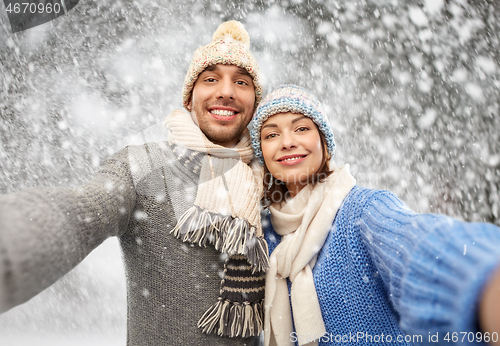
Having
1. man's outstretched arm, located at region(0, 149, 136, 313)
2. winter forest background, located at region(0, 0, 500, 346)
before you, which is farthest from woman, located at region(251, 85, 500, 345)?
winter forest background, located at region(0, 0, 500, 346)

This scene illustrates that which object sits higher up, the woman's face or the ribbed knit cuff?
the woman's face

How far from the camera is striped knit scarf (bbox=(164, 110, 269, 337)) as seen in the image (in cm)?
99

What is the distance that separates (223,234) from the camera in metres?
0.99

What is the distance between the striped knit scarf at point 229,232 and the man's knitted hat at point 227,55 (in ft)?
1.34

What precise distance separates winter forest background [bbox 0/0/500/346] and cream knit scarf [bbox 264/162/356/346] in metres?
3.01

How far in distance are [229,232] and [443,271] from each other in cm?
65

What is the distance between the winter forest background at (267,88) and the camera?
3293 millimetres

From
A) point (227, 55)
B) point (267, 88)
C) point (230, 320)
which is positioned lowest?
point (230, 320)

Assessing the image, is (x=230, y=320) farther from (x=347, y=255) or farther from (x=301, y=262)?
(x=347, y=255)

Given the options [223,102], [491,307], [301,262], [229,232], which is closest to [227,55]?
[223,102]

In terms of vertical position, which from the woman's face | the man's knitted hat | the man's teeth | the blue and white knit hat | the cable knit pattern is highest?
the man's knitted hat

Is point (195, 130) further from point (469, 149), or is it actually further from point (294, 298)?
point (469, 149)

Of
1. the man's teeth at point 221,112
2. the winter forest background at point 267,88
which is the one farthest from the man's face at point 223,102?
the winter forest background at point 267,88

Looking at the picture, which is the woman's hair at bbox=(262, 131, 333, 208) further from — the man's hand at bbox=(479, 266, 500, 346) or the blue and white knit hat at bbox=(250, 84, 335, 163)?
the man's hand at bbox=(479, 266, 500, 346)
